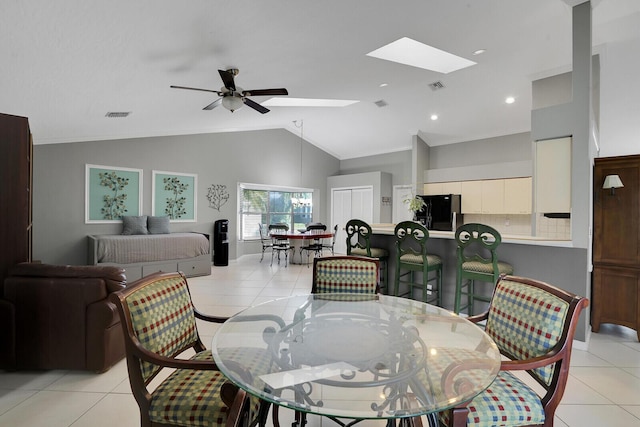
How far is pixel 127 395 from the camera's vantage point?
82.7 inches

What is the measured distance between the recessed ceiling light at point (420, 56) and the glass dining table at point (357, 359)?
319 centimetres

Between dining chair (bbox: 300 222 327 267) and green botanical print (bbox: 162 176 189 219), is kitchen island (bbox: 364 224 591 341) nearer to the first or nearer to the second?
dining chair (bbox: 300 222 327 267)

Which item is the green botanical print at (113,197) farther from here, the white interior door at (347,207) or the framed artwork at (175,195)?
the white interior door at (347,207)

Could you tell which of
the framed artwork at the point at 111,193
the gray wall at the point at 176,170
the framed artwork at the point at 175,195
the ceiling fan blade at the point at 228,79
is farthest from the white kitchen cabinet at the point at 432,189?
the framed artwork at the point at 111,193

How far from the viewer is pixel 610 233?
3213mm

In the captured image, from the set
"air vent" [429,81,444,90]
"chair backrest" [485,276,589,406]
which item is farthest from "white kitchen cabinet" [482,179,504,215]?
"chair backrest" [485,276,589,406]

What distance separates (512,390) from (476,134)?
6502 millimetres

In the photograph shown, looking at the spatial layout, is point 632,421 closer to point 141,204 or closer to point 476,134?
point 476,134

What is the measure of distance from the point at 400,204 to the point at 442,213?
1.58 metres

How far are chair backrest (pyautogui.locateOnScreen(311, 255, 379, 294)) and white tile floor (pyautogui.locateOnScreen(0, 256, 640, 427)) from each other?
0.86 metres

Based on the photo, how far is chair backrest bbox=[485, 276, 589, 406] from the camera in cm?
133

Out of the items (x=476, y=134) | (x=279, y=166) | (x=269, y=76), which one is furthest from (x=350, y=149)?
(x=269, y=76)

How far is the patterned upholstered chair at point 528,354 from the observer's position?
126 centimetres

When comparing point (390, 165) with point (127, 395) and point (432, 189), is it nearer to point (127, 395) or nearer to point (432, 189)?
point (432, 189)
